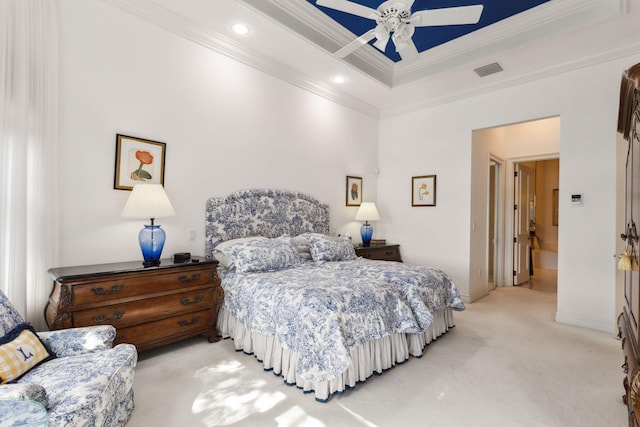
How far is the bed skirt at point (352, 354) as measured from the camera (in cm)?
214

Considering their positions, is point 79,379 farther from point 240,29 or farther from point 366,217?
point 366,217

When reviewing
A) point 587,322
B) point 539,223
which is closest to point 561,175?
point 587,322

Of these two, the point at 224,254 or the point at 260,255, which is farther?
the point at 224,254

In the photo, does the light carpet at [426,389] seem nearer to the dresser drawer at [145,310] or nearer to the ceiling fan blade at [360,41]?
the dresser drawer at [145,310]

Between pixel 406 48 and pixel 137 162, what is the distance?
2.70 m

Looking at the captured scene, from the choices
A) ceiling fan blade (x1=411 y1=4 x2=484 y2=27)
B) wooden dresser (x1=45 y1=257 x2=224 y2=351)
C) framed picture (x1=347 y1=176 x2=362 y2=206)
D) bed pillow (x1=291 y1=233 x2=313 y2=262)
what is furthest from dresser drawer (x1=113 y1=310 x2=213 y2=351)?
ceiling fan blade (x1=411 y1=4 x2=484 y2=27)

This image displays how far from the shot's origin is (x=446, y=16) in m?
2.44

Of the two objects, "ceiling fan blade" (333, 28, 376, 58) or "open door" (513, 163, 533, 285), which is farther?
"open door" (513, 163, 533, 285)

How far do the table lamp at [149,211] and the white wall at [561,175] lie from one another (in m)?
3.74

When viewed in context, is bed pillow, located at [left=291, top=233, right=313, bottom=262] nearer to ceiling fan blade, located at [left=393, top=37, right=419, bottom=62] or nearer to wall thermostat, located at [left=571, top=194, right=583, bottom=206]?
ceiling fan blade, located at [left=393, top=37, right=419, bottom=62]

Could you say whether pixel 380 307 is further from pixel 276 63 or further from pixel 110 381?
pixel 276 63

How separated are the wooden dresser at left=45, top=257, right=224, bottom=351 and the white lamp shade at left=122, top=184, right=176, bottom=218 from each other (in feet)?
1.44

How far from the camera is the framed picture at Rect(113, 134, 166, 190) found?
2789 mm

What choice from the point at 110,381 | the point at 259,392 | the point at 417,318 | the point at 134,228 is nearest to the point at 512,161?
the point at 417,318
